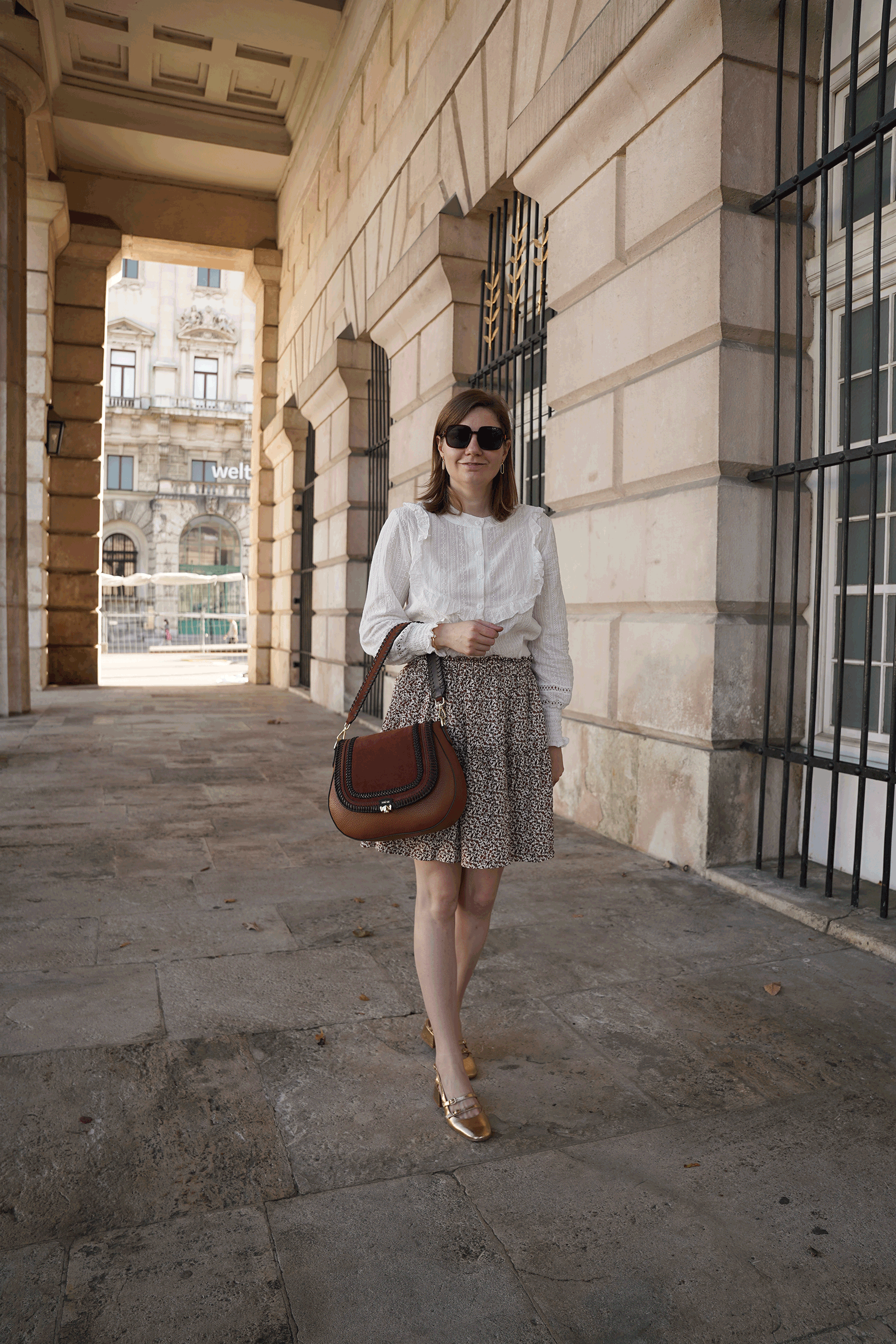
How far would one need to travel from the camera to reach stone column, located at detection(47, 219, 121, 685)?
15250 millimetres

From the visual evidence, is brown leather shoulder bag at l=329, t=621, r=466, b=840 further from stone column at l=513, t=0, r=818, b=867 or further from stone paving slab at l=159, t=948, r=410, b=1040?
stone column at l=513, t=0, r=818, b=867

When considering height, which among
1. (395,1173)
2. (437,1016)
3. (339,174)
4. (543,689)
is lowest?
(395,1173)

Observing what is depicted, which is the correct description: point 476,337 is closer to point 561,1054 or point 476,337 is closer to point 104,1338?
point 561,1054

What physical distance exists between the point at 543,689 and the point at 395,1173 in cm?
125

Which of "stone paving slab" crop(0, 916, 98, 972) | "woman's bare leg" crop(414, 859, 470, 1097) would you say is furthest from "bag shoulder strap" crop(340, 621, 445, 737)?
"stone paving slab" crop(0, 916, 98, 972)

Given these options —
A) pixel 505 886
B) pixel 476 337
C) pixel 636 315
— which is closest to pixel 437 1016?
pixel 505 886

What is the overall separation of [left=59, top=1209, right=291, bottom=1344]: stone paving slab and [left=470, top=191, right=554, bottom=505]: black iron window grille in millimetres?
5333

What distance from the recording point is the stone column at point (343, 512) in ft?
36.6

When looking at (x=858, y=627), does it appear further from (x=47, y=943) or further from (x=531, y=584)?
(x=47, y=943)

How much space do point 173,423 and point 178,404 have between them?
3.07 ft

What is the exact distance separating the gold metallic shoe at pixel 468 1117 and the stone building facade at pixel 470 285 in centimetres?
245

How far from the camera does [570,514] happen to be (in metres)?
5.84

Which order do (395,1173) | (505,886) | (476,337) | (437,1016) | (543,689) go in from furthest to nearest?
(476,337)
(505,886)
(543,689)
(437,1016)
(395,1173)

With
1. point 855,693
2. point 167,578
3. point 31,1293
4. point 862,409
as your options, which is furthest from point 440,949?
point 167,578
